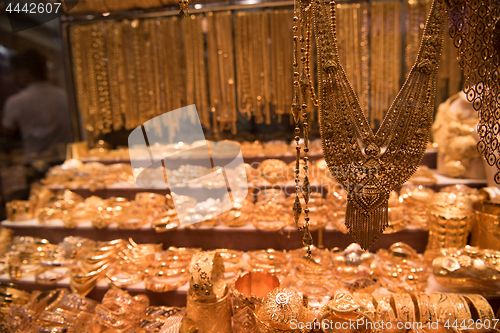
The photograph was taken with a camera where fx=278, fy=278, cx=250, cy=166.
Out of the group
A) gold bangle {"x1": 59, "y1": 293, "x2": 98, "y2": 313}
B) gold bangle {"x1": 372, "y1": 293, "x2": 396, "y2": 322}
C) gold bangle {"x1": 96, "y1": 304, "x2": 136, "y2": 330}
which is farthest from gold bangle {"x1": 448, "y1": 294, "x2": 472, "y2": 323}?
gold bangle {"x1": 59, "y1": 293, "x2": 98, "y2": 313}

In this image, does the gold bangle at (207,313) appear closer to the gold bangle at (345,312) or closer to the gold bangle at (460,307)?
the gold bangle at (345,312)

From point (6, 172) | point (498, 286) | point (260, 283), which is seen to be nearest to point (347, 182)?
point (260, 283)

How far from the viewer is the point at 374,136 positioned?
957 millimetres

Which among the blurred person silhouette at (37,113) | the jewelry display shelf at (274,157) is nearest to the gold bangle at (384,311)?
the jewelry display shelf at (274,157)

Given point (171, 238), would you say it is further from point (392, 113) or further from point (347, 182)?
point (392, 113)

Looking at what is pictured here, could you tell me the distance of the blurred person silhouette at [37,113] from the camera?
1.87 meters

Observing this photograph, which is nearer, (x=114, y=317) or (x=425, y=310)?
(x=425, y=310)

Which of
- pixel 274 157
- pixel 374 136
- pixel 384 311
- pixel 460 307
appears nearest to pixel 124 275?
pixel 274 157

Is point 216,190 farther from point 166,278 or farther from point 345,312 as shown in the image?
point 345,312

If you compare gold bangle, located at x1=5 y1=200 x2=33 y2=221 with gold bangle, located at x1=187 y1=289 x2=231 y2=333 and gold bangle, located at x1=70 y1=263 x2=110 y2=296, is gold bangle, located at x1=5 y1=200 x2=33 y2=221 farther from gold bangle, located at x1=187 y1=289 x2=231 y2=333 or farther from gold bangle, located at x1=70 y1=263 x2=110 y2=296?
gold bangle, located at x1=187 y1=289 x2=231 y2=333

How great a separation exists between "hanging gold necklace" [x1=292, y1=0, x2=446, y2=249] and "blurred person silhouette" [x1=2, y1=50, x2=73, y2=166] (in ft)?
6.41

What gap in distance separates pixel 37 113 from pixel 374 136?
2174 millimetres

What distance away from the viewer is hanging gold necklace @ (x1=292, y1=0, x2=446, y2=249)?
914 mm

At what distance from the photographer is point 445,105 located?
168 cm
